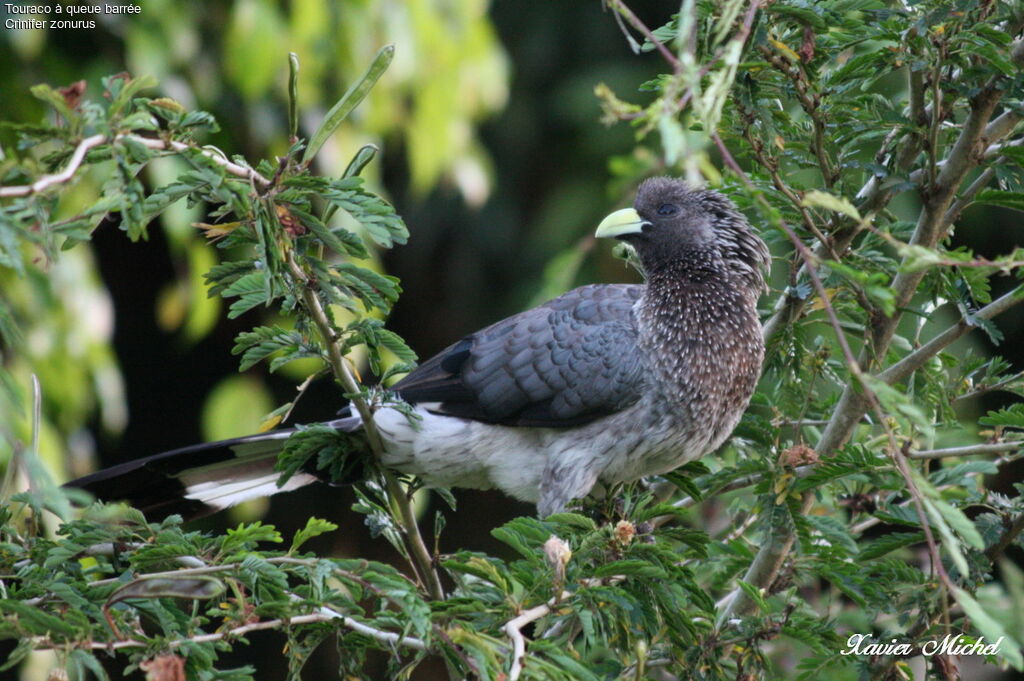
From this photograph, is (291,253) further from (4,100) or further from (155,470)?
(4,100)

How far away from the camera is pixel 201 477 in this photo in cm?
277

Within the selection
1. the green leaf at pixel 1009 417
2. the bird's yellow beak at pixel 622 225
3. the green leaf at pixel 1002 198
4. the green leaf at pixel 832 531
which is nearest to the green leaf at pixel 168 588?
the green leaf at pixel 832 531

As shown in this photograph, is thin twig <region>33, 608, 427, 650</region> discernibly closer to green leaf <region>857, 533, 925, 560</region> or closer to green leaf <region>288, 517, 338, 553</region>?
green leaf <region>288, 517, 338, 553</region>

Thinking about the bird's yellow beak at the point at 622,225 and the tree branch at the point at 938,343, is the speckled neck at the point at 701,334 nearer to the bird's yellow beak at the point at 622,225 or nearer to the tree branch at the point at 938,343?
the bird's yellow beak at the point at 622,225

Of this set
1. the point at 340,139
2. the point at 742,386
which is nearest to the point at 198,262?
the point at 340,139

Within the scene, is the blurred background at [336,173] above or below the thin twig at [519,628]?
above

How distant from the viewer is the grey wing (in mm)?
2885

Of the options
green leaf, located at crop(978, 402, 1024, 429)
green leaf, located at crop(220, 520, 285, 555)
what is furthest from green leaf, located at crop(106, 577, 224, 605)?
green leaf, located at crop(978, 402, 1024, 429)

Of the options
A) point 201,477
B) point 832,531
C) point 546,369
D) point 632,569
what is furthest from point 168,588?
point 546,369

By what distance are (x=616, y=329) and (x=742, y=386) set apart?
1.25ft

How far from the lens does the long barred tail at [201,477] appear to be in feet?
8.64

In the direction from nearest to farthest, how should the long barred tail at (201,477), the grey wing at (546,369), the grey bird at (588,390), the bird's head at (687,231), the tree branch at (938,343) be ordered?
the tree branch at (938,343)
the long barred tail at (201,477)
the grey bird at (588,390)
the grey wing at (546,369)
the bird's head at (687,231)

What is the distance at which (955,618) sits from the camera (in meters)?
2.35

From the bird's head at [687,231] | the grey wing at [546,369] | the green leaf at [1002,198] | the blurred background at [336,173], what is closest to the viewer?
the green leaf at [1002,198]
